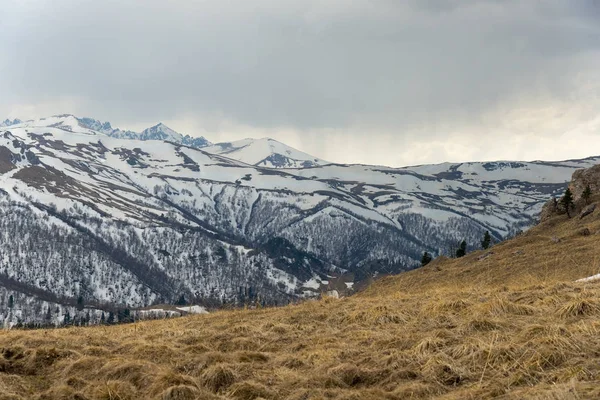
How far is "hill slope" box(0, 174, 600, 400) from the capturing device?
7.85 metres

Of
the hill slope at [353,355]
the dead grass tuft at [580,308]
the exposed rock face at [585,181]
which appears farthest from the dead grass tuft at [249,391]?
the exposed rock face at [585,181]

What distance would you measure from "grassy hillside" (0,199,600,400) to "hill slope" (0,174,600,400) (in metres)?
0.03

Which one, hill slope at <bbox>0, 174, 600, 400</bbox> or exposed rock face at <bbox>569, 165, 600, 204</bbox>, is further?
exposed rock face at <bbox>569, 165, 600, 204</bbox>

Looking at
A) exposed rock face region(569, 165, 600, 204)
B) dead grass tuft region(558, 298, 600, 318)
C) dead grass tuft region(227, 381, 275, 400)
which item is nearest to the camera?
dead grass tuft region(227, 381, 275, 400)

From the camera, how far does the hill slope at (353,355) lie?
25.8 feet

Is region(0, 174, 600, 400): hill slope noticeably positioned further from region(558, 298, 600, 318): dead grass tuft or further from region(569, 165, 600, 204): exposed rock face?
region(569, 165, 600, 204): exposed rock face

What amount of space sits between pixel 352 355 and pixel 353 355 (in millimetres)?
23

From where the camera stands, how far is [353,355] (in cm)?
987

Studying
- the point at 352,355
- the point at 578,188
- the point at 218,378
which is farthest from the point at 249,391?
the point at 578,188

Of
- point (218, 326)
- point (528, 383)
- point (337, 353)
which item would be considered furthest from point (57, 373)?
point (528, 383)

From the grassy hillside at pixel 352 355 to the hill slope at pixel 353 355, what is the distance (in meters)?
0.03

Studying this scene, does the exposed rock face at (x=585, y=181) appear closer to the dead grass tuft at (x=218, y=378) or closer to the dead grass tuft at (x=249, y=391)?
the dead grass tuft at (x=218, y=378)

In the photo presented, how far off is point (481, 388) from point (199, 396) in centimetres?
451

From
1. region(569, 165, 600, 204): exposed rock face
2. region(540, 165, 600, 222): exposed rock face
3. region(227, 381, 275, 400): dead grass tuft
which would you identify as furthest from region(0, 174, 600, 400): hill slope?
region(569, 165, 600, 204): exposed rock face
